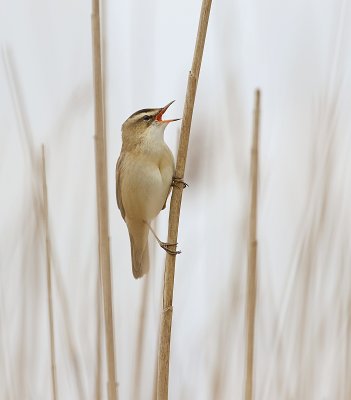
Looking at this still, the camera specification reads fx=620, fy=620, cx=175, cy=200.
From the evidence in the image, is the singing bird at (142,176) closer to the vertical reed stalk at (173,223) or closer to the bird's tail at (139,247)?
the bird's tail at (139,247)

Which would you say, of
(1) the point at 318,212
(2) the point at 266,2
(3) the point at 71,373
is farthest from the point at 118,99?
(3) the point at 71,373

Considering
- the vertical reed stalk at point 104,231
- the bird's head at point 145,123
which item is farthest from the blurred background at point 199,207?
the vertical reed stalk at point 104,231

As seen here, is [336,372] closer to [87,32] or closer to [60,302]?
[60,302]

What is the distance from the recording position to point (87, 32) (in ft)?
7.92

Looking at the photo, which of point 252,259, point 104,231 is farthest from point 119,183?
point 252,259

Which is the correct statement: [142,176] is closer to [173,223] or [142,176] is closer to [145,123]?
[145,123]

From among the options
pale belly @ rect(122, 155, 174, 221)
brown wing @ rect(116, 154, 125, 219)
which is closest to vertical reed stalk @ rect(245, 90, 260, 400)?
pale belly @ rect(122, 155, 174, 221)

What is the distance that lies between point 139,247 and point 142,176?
0.22 meters

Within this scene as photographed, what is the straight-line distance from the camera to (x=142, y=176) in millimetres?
1886

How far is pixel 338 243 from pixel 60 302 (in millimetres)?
939

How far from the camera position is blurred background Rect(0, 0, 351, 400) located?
202 cm

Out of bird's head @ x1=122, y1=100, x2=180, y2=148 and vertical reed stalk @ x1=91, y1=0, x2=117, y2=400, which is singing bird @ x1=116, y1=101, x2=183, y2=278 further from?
vertical reed stalk @ x1=91, y1=0, x2=117, y2=400

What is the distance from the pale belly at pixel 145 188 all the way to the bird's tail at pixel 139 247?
1.4 inches

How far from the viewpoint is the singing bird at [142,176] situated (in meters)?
1.85
